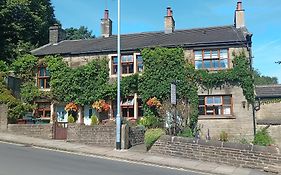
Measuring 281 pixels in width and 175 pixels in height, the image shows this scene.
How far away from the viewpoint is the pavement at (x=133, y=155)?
1587 centimetres

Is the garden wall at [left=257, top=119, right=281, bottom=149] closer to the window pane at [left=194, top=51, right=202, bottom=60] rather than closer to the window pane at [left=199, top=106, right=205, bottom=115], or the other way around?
the window pane at [left=199, top=106, right=205, bottom=115]

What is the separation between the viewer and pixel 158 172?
1440cm

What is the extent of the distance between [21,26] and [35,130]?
20954 millimetres

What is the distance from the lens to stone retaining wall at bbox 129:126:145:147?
70.1ft

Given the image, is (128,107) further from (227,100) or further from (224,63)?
(224,63)

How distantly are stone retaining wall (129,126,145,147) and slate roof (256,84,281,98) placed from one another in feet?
38.9

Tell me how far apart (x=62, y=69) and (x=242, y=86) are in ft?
47.6

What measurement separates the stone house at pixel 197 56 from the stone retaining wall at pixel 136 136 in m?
5.51

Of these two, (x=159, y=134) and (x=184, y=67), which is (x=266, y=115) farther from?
(x=159, y=134)

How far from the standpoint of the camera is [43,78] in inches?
1243


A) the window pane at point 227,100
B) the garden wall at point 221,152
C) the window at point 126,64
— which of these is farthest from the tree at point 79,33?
the garden wall at point 221,152

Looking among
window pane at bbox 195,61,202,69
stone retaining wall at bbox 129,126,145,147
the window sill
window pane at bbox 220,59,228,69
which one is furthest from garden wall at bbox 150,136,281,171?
window pane at bbox 220,59,228,69

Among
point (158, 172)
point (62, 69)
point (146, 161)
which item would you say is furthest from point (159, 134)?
point (62, 69)

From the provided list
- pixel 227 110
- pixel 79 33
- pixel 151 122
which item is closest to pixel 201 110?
pixel 227 110
